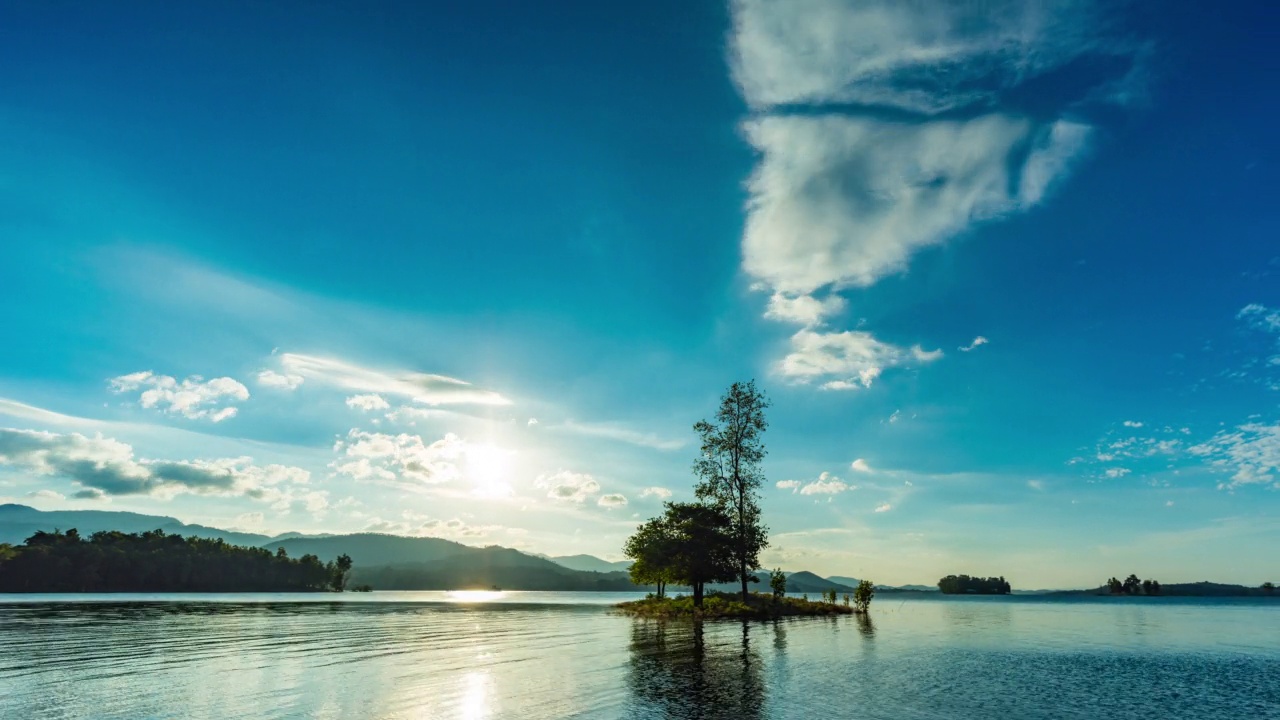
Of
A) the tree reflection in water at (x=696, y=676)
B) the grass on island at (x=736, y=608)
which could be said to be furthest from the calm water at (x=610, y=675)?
the grass on island at (x=736, y=608)

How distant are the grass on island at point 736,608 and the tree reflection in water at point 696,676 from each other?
25009 mm

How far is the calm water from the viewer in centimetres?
2495

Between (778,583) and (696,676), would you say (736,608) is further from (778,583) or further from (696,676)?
(696,676)

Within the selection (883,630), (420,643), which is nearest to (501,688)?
(420,643)

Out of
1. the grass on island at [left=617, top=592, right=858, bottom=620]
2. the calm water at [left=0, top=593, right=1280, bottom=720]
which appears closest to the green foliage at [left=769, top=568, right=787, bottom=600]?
the grass on island at [left=617, top=592, right=858, bottom=620]

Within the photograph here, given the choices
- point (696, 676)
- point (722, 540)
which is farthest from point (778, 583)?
point (696, 676)

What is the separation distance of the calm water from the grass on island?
20713 mm

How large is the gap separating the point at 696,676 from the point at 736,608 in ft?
167

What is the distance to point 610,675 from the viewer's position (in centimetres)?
3275

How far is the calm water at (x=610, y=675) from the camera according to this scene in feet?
81.9

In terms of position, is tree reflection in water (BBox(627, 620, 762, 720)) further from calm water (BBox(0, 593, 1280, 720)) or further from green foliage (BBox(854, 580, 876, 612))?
green foliage (BBox(854, 580, 876, 612))

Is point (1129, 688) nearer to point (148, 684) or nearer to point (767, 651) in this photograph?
point (767, 651)

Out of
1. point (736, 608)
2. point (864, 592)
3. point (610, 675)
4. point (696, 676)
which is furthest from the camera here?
point (864, 592)

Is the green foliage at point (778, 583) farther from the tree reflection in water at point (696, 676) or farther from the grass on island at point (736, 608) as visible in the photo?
the tree reflection in water at point (696, 676)
